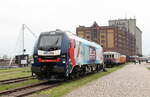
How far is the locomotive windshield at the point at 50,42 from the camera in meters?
14.6

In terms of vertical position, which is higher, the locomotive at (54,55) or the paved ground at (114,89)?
the locomotive at (54,55)

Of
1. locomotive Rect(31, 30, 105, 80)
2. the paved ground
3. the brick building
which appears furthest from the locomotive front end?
the brick building

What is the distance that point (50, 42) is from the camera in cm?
1497

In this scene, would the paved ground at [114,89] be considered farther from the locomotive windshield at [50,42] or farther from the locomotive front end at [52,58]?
the locomotive windshield at [50,42]

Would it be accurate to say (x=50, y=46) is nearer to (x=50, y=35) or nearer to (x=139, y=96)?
(x=50, y=35)

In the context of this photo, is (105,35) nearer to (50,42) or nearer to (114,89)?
(50,42)

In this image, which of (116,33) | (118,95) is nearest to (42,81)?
(118,95)

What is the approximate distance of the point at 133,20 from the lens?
13412cm

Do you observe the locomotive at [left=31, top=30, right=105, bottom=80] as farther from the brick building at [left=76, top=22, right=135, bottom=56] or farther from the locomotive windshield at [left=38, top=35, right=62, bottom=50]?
the brick building at [left=76, top=22, right=135, bottom=56]

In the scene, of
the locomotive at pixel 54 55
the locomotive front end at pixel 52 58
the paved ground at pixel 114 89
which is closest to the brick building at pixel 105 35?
the paved ground at pixel 114 89

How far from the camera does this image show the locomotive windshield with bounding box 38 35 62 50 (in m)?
14.6

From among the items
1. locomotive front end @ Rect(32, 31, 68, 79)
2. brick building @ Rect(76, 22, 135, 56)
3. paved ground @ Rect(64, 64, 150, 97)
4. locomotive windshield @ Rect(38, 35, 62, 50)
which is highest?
brick building @ Rect(76, 22, 135, 56)

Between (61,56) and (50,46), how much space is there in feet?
3.26

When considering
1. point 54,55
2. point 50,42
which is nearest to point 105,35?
point 50,42
